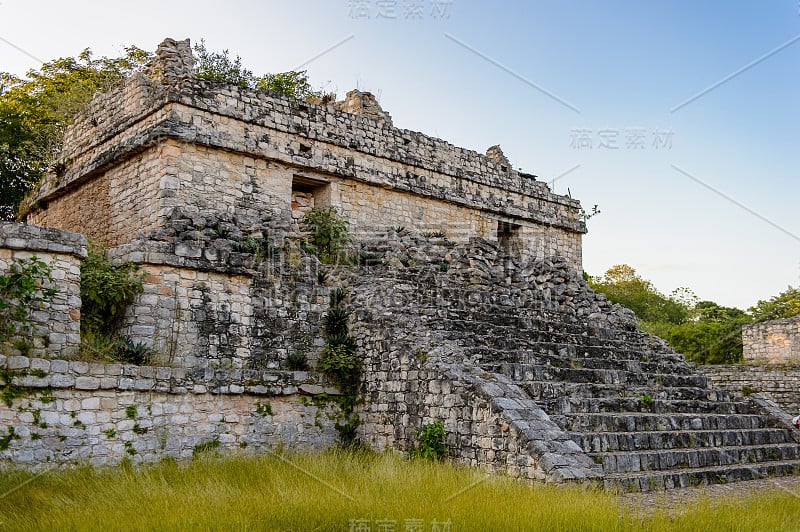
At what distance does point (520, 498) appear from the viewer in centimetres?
707

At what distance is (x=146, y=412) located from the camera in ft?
31.2

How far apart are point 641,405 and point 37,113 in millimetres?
16546

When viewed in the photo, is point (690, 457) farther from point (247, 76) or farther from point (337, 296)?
point (247, 76)

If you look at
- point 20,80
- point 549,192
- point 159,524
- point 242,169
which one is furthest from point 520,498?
point 20,80

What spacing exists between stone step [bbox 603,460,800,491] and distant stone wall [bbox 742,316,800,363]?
11.4 m

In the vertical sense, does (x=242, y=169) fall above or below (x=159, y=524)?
above

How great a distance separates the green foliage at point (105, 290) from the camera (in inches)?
391

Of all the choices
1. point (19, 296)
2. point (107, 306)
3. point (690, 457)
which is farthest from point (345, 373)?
point (690, 457)

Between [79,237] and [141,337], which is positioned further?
[141,337]

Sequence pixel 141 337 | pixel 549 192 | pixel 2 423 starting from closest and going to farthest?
1. pixel 2 423
2. pixel 141 337
3. pixel 549 192

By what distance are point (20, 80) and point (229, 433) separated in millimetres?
15012

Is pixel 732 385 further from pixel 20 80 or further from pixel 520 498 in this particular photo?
pixel 20 80

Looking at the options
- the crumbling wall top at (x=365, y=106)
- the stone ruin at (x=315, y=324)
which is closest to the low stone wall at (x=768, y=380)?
the stone ruin at (x=315, y=324)

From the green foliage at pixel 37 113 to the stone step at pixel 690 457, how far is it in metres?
13.7
